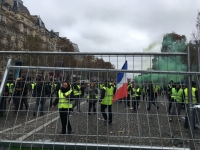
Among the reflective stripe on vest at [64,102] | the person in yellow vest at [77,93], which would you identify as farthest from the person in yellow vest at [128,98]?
the reflective stripe on vest at [64,102]

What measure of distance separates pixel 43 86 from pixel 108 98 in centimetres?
132

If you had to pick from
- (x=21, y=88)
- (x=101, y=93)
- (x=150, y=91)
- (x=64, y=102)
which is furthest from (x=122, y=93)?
(x=21, y=88)

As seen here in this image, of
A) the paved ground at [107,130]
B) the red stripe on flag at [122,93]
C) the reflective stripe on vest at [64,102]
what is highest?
the red stripe on flag at [122,93]

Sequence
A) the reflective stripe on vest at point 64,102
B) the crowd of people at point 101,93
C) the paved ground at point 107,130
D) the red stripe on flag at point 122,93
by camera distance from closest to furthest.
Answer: the red stripe on flag at point 122,93, the crowd of people at point 101,93, the paved ground at point 107,130, the reflective stripe on vest at point 64,102

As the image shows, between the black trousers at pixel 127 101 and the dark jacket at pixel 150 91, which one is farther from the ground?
the dark jacket at pixel 150 91

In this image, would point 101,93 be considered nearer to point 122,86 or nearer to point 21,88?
point 122,86

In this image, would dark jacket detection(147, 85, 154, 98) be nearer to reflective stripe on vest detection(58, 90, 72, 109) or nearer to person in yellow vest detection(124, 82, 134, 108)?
person in yellow vest detection(124, 82, 134, 108)

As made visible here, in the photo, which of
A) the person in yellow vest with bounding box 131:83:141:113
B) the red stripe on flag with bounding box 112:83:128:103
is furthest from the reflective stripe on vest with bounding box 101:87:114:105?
the person in yellow vest with bounding box 131:83:141:113

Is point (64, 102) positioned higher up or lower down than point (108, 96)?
lower down

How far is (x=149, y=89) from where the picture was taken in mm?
3846

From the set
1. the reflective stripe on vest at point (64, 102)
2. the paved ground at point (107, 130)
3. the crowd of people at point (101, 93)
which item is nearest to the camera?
the crowd of people at point (101, 93)

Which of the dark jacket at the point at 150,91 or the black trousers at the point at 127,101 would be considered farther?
the dark jacket at the point at 150,91

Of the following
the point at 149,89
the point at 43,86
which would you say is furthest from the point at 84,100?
the point at 149,89

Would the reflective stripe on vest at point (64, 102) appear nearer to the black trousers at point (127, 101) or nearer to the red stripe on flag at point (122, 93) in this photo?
the red stripe on flag at point (122, 93)
